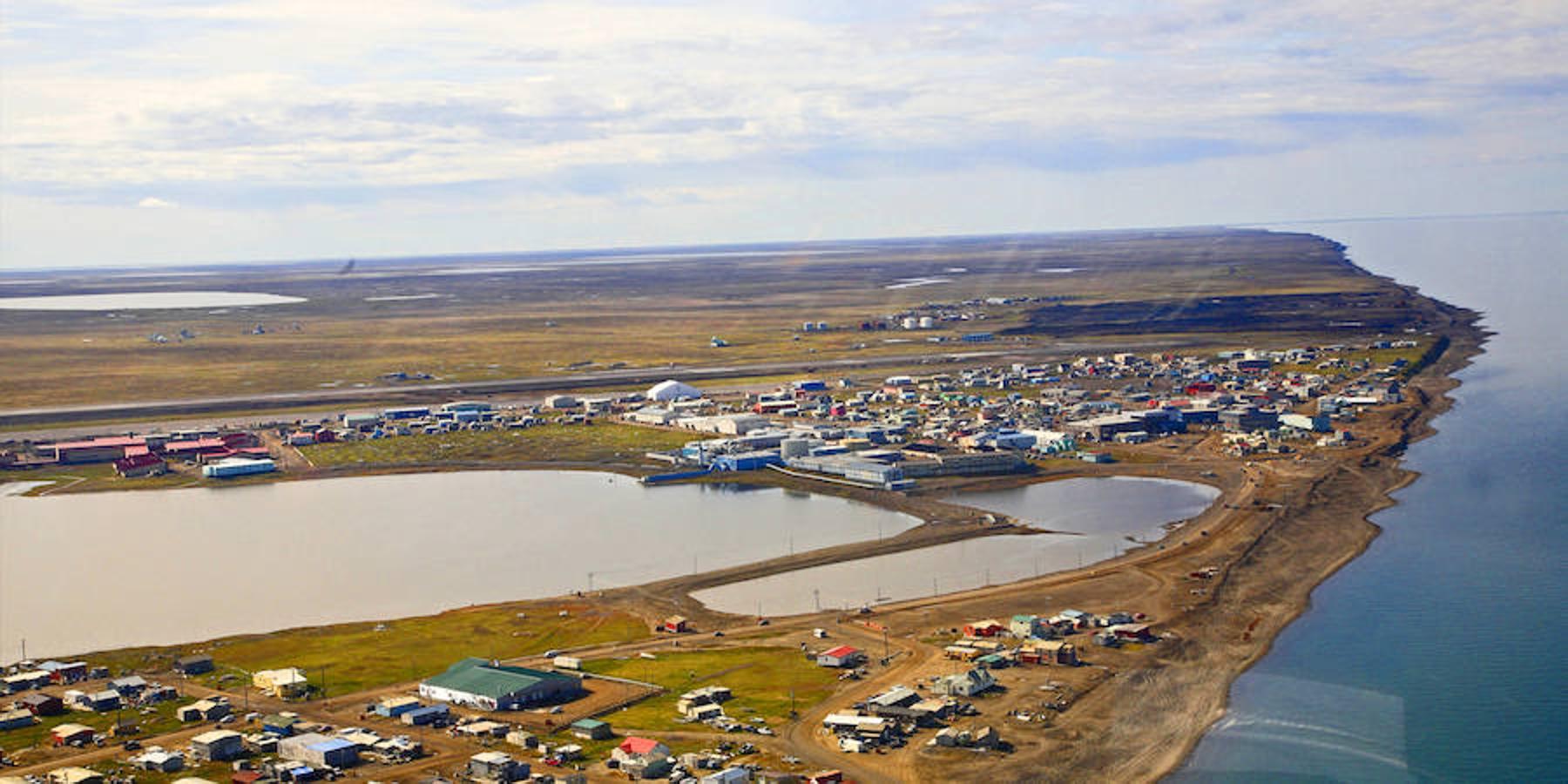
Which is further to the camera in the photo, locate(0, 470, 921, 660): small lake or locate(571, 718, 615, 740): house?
locate(0, 470, 921, 660): small lake

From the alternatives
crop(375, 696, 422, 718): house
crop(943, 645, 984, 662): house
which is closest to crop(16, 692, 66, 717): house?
crop(375, 696, 422, 718): house

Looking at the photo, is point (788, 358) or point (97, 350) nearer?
point (788, 358)

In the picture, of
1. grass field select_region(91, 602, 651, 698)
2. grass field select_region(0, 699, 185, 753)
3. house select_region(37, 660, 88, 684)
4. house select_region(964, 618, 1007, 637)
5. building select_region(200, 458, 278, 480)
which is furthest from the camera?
building select_region(200, 458, 278, 480)

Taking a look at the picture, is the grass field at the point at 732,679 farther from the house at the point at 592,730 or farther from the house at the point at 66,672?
the house at the point at 66,672

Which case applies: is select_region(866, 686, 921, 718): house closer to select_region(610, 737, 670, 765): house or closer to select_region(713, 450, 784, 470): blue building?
select_region(610, 737, 670, 765): house

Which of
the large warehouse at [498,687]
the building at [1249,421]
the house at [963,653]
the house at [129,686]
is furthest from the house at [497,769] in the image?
the building at [1249,421]

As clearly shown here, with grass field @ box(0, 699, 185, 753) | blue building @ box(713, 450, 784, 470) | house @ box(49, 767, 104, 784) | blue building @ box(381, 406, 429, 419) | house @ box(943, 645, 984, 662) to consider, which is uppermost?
blue building @ box(381, 406, 429, 419)

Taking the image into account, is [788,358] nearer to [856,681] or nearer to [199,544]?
[199,544]

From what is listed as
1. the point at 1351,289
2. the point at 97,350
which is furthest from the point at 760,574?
the point at 1351,289
